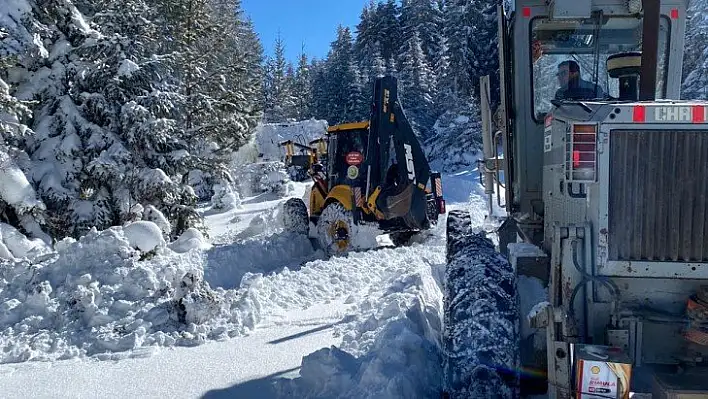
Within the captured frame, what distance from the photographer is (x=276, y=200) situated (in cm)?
2739

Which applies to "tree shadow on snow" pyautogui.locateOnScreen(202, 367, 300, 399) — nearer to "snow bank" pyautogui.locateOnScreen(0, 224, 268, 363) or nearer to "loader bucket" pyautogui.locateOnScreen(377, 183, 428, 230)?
"snow bank" pyautogui.locateOnScreen(0, 224, 268, 363)

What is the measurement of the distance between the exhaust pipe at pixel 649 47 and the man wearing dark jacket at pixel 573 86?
113 centimetres

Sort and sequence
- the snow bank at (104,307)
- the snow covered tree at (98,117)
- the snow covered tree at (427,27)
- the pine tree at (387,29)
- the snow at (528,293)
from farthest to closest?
1. the pine tree at (387,29)
2. the snow covered tree at (427,27)
3. the snow covered tree at (98,117)
4. the snow bank at (104,307)
5. the snow at (528,293)

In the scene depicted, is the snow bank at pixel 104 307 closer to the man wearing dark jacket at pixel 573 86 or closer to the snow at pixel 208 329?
the snow at pixel 208 329

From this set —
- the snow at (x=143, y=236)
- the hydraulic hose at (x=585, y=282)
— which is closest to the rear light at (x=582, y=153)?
the hydraulic hose at (x=585, y=282)

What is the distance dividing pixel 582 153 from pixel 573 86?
6.86ft

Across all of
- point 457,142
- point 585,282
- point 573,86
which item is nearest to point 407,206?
point 573,86

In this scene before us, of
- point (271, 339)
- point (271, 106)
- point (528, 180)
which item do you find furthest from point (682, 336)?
point (271, 106)

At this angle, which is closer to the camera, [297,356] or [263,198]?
[297,356]

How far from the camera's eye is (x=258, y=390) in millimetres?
4320

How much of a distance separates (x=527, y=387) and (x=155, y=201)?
10891 millimetres

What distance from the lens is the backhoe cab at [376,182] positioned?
10.6m

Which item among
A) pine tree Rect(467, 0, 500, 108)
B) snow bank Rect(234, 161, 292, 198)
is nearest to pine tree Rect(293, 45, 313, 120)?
snow bank Rect(234, 161, 292, 198)

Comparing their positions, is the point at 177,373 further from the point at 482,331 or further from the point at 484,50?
the point at 484,50
